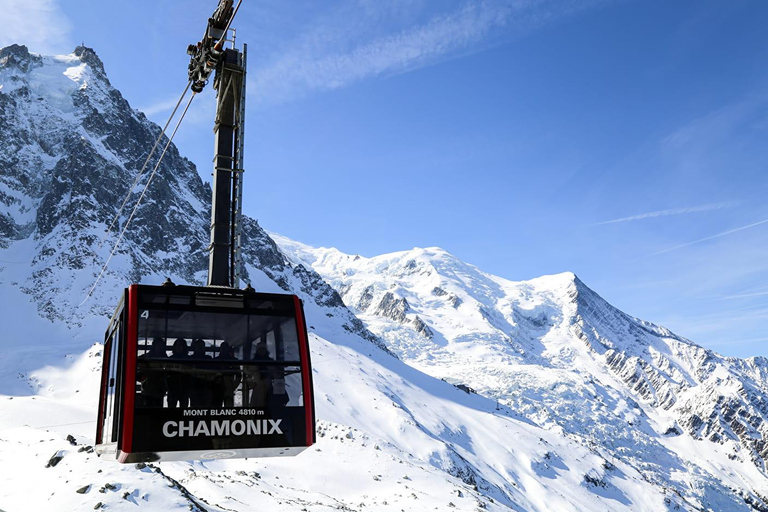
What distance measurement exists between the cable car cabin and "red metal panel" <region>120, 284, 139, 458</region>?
0.06 ft

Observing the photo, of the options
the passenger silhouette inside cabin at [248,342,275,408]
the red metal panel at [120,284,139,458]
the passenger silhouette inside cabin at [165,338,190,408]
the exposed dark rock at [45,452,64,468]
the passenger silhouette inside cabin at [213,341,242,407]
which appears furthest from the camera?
the exposed dark rock at [45,452,64,468]

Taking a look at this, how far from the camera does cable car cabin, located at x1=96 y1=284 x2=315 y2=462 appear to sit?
10.7m

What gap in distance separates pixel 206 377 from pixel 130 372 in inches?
52.9

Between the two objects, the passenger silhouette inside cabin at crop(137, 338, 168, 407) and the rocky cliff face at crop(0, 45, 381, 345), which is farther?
the rocky cliff face at crop(0, 45, 381, 345)

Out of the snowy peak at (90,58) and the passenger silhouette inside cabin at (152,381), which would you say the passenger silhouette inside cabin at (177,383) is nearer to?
the passenger silhouette inside cabin at (152,381)

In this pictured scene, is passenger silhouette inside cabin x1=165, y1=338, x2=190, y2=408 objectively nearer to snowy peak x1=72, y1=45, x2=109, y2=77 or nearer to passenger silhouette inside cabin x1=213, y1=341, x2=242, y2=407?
passenger silhouette inside cabin x1=213, y1=341, x2=242, y2=407

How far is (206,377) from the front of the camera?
1127 centimetres

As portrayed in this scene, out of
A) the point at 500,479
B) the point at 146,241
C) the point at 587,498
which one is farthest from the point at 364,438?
the point at 146,241

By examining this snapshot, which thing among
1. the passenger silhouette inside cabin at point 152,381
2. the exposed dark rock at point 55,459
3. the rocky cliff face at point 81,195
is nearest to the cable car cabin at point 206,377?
the passenger silhouette inside cabin at point 152,381

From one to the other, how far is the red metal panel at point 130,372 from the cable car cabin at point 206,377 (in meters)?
0.02

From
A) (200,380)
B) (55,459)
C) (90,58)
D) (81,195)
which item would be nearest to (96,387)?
(55,459)

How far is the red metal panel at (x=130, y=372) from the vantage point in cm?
1032

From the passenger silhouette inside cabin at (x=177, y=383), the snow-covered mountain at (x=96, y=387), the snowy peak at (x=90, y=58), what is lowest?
the passenger silhouette inside cabin at (x=177, y=383)


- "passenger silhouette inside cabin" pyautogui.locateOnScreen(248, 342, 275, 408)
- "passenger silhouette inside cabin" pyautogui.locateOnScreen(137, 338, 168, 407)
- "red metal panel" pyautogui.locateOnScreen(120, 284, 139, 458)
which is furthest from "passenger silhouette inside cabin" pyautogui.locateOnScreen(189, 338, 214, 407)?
"red metal panel" pyautogui.locateOnScreen(120, 284, 139, 458)
